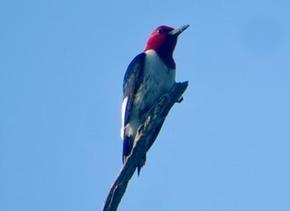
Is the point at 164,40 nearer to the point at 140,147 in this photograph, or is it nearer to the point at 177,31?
the point at 177,31

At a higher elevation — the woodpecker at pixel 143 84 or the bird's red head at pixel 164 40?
the bird's red head at pixel 164 40

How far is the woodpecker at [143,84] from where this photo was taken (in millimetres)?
7398

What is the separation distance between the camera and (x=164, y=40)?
8.34m

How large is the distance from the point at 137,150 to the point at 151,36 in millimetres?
→ 3895

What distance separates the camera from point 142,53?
8.08 metres

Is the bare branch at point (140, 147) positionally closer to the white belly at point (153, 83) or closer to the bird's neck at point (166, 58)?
the white belly at point (153, 83)

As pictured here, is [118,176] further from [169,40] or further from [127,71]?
[169,40]

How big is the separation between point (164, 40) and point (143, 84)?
0.97m

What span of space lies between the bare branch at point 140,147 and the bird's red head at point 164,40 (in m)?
2.53

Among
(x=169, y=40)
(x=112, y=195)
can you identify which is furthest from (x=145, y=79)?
(x=112, y=195)

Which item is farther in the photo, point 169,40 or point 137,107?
point 169,40

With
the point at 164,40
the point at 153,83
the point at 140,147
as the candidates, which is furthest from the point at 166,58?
the point at 140,147

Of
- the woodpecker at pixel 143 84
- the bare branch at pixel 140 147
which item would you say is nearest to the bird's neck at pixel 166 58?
the woodpecker at pixel 143 84

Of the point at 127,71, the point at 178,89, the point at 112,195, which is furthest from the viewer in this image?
the point at 127,71
